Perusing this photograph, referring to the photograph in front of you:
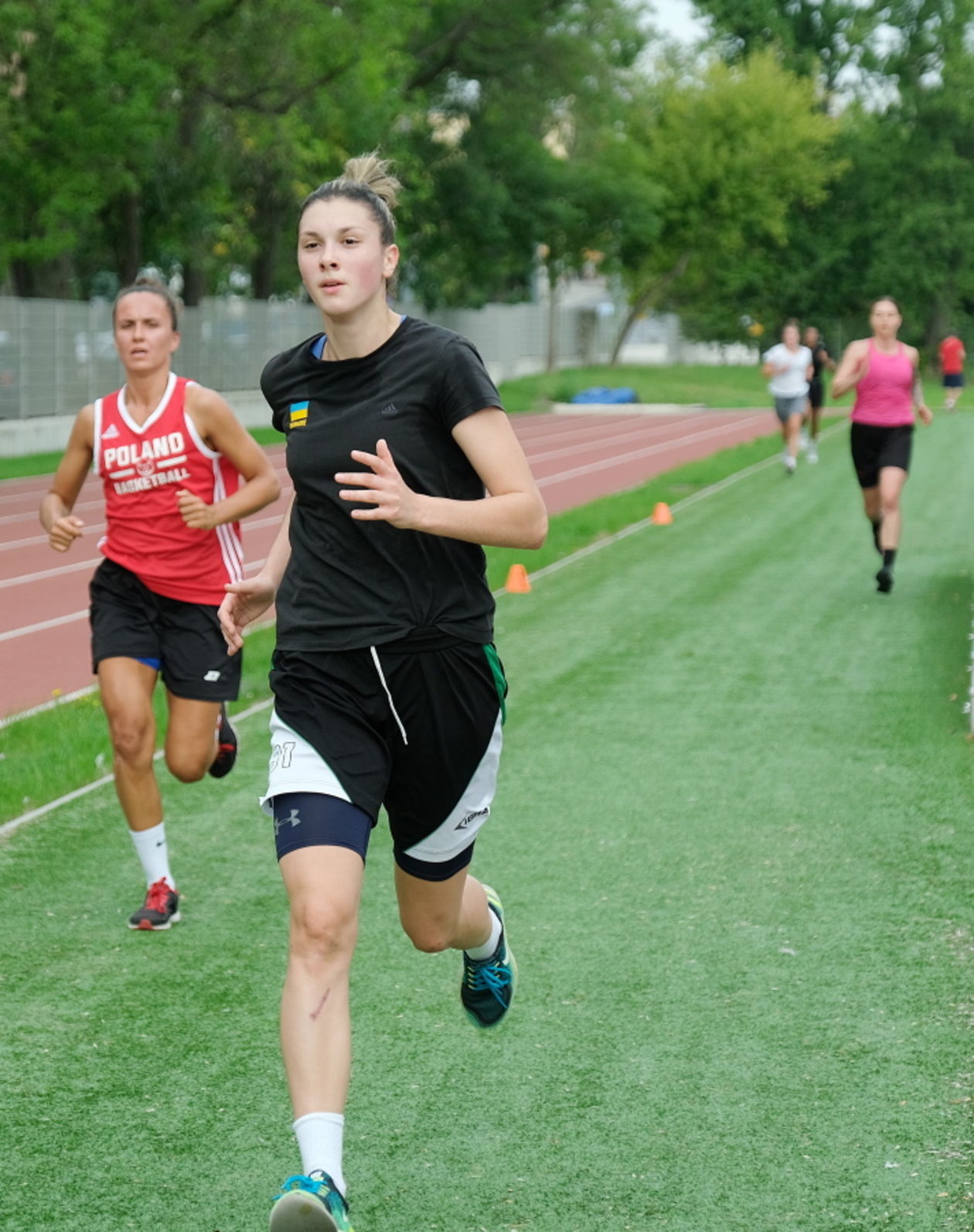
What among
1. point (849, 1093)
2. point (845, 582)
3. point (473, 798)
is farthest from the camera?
point (845, 582)

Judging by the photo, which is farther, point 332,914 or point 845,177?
point 845,177

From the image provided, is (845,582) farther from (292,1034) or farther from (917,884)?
(292,1034)

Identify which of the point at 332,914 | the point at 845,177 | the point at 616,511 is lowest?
the point at 616,511

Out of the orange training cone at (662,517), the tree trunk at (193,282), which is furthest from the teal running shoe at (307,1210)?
the tree trunk at (193,282)

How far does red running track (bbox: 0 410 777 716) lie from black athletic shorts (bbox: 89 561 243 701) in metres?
3.88

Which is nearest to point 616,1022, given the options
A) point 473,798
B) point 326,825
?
point 473,798

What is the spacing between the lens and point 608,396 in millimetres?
48188

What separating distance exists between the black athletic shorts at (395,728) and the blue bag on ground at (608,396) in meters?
44.6

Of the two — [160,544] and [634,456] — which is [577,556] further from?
[634,456]

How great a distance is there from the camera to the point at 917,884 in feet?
20.1

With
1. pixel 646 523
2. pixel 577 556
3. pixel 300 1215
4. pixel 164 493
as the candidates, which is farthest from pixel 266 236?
pixel 300 1215

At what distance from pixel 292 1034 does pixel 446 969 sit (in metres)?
2.13

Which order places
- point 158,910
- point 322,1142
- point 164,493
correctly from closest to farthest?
1. point 322,1142
2. point 158,910
3. point 164,493

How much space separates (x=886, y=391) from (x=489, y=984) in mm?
9218
